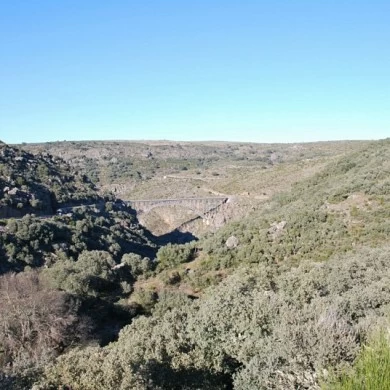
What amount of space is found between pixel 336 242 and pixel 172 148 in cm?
15038

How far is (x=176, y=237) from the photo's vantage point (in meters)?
80.4

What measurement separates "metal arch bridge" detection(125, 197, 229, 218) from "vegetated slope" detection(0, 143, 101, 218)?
9.80 meters

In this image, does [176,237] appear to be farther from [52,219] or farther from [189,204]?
[52,219]

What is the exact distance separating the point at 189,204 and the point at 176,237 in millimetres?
7951

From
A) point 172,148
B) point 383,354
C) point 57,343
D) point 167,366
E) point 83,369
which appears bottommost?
point 57,343

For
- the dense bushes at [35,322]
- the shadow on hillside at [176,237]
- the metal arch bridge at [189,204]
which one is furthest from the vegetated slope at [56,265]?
the shadow on hillside at [176,237]

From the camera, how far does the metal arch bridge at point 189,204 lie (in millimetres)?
80625

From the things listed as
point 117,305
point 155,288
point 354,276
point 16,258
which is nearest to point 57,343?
point 117,305

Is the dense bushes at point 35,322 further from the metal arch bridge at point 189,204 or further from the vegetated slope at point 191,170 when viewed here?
the metal arch bridge at point 189,204

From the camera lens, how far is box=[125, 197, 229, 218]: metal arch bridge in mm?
80625

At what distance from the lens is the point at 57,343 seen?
23734mm

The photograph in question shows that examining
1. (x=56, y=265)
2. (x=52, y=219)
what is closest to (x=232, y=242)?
(x=56, y=265)

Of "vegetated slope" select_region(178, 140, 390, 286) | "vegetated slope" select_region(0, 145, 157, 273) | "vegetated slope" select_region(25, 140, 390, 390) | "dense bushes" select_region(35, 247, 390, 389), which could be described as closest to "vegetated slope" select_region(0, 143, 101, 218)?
"vegetated slope" select_region(0, 145, 157, 273)

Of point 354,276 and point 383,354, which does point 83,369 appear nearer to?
point 383,354
